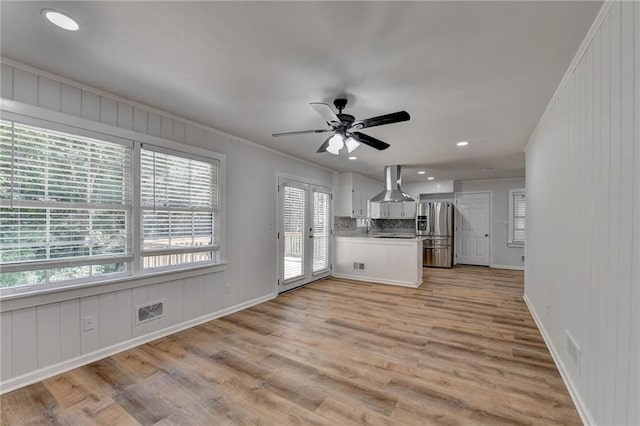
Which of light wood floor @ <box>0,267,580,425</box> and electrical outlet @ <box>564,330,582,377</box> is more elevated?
electrical outlet @ <box>564,330,582,377</box>

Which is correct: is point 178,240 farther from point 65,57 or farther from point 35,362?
point 65,57

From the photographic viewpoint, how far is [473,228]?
7.75m

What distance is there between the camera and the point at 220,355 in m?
2.63

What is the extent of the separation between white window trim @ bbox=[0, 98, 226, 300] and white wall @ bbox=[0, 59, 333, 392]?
58mm

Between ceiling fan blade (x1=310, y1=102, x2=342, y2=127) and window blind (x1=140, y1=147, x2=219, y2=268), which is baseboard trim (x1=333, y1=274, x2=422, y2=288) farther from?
ceiling fan blade (x1=310, y1=102, x2=342, y2=127)

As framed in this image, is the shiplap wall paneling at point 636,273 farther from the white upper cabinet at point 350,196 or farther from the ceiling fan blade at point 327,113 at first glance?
the white upper cabinet at point 350,196

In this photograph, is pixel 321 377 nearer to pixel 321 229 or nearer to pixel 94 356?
pixel 94 356

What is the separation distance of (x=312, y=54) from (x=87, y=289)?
2760mm

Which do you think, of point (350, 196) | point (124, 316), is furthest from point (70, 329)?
point (350, 196)

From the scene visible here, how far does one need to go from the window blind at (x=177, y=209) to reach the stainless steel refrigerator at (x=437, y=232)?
235 inches

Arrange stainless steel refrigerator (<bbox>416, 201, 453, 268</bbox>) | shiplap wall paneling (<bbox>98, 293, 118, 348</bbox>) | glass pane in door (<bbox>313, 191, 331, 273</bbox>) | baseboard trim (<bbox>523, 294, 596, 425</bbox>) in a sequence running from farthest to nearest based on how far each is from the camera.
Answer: stainless steel refrigerator (<bbox>416, 201, 453, 268</bbox>), glass pane in door (<bbox>313, 191, 331, 273</bbox>), shiplap wall paneling (<bbox>98, 293, 118, 348</bbox>), baseboard trim (<bbox>523, 294, 596, 425</bbox>)

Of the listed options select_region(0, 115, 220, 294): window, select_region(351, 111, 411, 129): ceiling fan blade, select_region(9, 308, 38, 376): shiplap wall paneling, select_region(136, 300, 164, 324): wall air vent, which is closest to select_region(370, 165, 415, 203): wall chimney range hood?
select_region(351, 111, 411, 129): ceiling fan blade

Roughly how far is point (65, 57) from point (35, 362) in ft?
7.79

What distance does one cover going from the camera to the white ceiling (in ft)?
5.06
